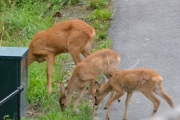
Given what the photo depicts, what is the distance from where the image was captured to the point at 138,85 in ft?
19.8

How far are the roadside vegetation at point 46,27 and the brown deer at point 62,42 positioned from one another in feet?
1.08

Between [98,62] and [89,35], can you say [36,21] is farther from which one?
[98,62]

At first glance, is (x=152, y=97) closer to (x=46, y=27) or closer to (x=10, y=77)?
(x=10, y=77)

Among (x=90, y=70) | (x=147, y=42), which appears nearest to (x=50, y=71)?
(x=90, y=70)

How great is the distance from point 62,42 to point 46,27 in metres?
2.10

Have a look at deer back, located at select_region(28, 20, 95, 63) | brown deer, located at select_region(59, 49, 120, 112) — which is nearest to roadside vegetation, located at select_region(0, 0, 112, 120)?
brown deer, located at select_region(59, 49, 120, 112)

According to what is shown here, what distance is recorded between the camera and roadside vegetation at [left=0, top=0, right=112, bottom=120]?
6391 mm

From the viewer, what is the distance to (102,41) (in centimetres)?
924

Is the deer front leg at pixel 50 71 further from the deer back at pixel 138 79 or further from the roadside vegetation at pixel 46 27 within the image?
the deer back at pixel 138 79

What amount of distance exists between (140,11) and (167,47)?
7.23 feet

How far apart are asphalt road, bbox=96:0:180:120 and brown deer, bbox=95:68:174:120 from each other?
0.71ft

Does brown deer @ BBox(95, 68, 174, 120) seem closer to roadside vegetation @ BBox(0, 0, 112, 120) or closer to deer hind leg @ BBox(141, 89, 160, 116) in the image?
deer hind leg @ BBox(141, 89, 160, 116)

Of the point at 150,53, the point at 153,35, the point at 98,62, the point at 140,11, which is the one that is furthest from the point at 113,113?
the point at 140,11

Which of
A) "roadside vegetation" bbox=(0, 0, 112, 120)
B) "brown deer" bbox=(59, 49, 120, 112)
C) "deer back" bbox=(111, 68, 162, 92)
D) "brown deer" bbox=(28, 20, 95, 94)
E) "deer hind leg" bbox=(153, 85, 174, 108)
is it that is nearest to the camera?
"deer back" bbox=(111, 68, 162, 92)
